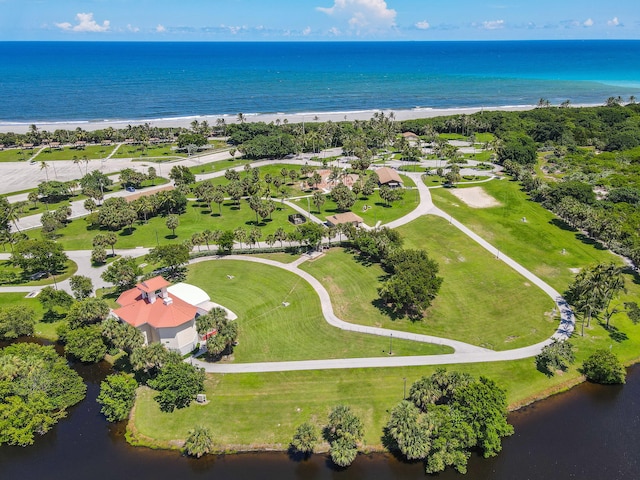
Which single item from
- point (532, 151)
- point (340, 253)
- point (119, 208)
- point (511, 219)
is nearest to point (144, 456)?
point (340, 253)

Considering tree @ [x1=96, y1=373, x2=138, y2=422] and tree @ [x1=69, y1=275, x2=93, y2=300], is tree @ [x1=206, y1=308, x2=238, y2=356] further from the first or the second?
tree @ [x1=69, y1=275, x2=93, y2=300]

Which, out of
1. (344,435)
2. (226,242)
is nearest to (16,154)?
(226,242)

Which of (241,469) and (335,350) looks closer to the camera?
(241,469)

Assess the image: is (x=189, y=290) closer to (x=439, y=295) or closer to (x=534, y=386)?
(x=439, y=295)

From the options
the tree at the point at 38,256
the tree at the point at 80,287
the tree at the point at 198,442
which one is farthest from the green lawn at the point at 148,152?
the tree at the point at 198,442

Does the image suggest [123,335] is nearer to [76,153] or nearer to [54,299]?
[54,299]

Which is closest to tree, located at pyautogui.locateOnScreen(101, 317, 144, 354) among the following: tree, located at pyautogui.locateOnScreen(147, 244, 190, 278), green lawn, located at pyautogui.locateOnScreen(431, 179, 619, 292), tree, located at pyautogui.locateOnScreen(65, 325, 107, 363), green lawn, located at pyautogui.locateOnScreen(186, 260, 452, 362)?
tree, located at pyautogui.locateOnScreen(65, 325, 107, 363)
